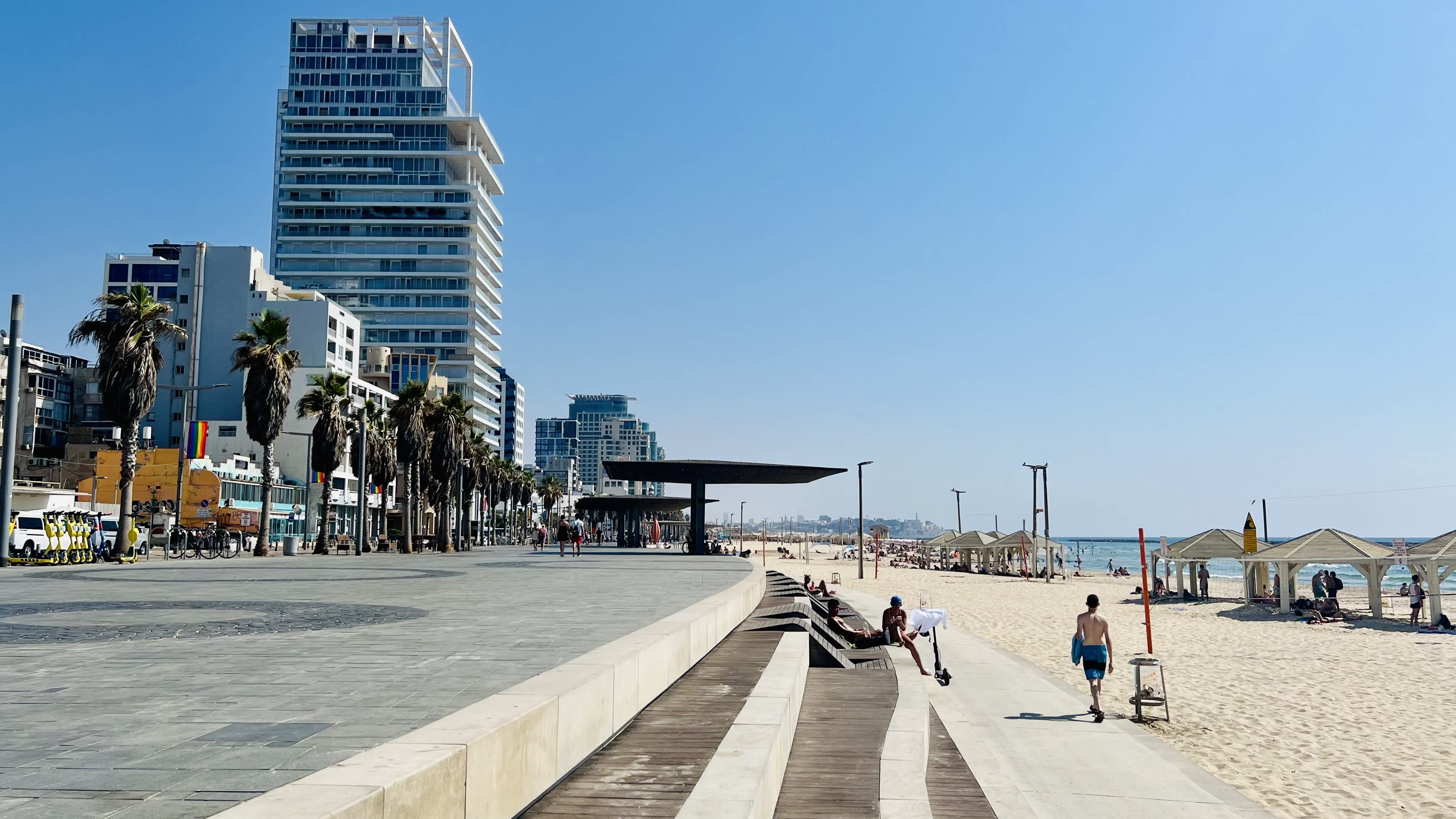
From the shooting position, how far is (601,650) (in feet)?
24.5

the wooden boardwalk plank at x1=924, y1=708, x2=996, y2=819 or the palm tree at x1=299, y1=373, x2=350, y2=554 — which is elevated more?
the palm tree at x1=299, y1=373, x2=350, y2=554

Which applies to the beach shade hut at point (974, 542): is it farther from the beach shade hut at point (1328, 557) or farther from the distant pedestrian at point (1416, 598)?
the distant pedestrian at point (1416, 598)

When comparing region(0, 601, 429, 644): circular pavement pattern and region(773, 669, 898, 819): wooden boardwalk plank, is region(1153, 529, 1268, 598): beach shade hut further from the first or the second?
region(0, 601, 429, 644): circular pavement pattern

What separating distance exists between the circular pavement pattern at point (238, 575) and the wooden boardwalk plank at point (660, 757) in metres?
14.8

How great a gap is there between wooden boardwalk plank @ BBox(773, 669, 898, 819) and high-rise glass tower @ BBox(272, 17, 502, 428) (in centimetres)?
11291

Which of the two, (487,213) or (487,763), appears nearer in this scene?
(487,763)

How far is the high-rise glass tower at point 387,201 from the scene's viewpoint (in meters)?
124

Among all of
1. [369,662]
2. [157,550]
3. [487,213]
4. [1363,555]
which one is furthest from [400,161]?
[369,662]

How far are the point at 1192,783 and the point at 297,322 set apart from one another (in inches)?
3272

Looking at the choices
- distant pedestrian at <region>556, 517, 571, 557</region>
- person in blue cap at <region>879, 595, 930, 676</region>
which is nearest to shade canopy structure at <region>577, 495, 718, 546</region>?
distant pedestrian at <region>556, 517, 571, 557</region>

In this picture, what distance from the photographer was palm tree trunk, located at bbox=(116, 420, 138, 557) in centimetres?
3012

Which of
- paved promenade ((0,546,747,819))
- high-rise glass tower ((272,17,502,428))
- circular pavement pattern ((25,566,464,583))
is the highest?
high-rise glass tower ((272,17,502,428))

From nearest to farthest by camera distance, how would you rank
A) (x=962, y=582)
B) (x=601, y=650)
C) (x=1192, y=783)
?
1. (x=601, y=650)
2. (x=1192, y=783)
3. (x=962, y=582)

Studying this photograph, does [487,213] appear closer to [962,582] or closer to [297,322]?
[297,322]
